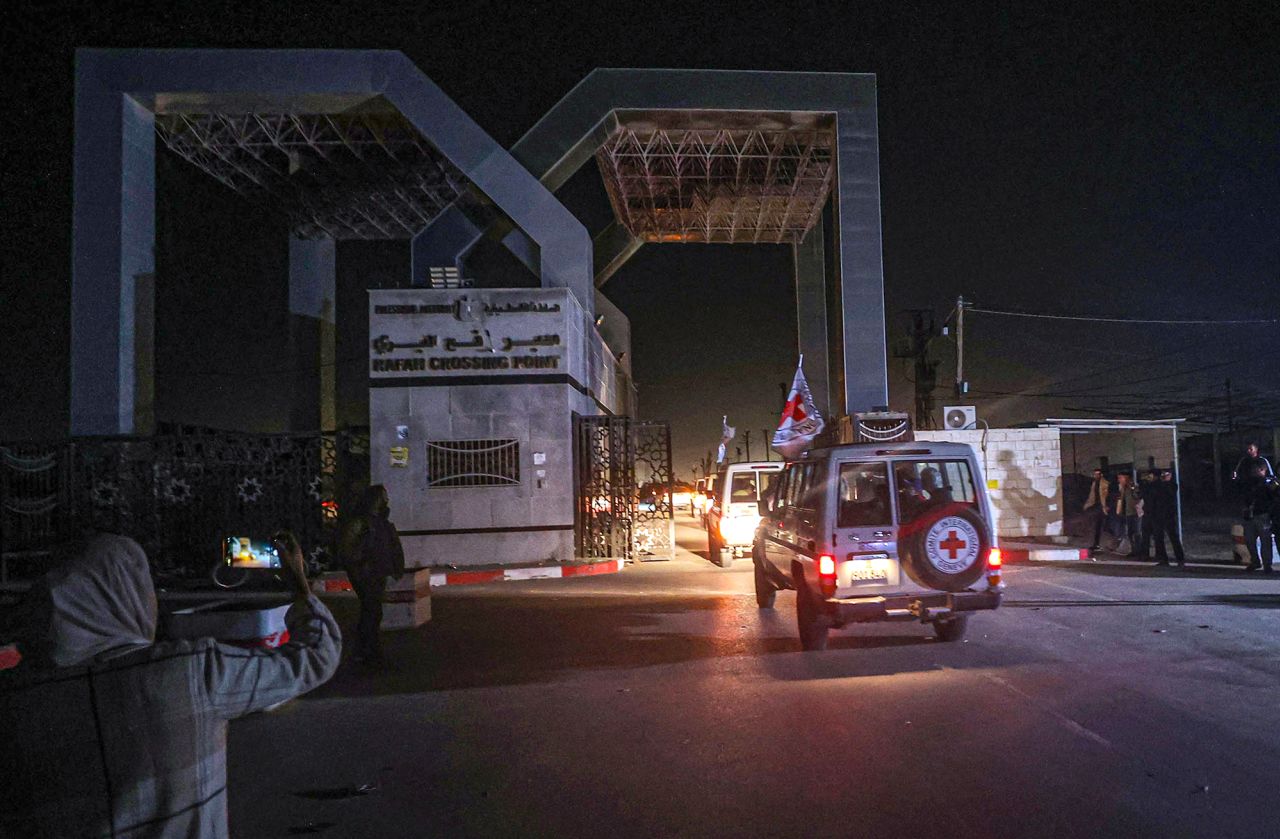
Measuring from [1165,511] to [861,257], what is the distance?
9.90m

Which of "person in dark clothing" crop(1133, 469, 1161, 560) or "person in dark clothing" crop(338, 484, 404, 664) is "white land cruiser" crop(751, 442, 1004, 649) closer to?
"person in dark clothing" crop(338, 484, 404, 664)

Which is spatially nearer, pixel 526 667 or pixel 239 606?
pixel 239 606

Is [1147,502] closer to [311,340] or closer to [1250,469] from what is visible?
[1250,469]

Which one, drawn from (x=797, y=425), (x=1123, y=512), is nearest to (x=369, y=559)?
(x=797, y=425)

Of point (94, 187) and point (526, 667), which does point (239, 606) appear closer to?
point (526, 667)

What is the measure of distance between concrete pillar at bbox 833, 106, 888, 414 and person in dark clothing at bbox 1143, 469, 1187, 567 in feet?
25.2

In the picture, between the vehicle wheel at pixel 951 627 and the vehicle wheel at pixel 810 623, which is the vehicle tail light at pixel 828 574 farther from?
the vehicle wheel at pixel 951 627

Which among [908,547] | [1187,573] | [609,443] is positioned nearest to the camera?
[908,547]

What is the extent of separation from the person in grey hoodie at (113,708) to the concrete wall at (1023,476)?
20.2m

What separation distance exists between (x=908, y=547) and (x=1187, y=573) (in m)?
9.34

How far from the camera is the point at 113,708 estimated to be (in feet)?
6.86

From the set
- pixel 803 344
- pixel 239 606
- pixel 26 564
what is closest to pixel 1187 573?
pixel 239 606

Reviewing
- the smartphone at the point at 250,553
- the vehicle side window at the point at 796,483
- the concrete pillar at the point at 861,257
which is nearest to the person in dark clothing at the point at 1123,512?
the concrete pillar at the point at 861,257

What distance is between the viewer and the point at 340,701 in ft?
24.7
